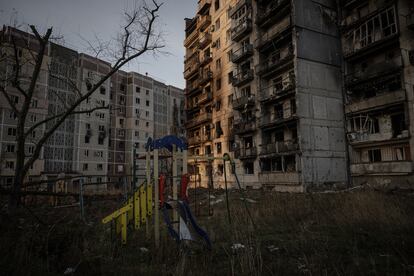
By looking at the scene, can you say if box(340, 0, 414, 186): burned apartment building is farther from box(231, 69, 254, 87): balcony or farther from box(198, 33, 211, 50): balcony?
box(198, 33, 211, 50): balcony

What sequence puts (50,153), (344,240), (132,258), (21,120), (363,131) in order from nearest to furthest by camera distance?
(132,258) → (344,240) → (21,120) → (363,131) → (50,153)

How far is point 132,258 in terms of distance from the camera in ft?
18.5

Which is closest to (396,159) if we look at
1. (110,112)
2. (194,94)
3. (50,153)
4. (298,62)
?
(298,62)

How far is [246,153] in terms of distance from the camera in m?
30.1

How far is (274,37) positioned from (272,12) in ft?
9.22

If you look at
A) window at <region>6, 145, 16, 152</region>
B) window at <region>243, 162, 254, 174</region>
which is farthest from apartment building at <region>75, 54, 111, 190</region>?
window at <region>243, 162, 254, 174</region>

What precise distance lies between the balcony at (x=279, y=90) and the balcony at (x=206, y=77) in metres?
11.1

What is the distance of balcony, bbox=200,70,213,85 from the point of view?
38.5 m

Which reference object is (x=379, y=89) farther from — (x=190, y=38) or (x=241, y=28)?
(x=190, y=38)

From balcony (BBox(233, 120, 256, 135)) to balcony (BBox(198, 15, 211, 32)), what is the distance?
57.9 feet

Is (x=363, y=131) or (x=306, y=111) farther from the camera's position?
(x=306, y=111)

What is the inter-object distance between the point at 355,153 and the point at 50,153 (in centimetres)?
4098

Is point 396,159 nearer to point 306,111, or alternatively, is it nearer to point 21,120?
point 306,111

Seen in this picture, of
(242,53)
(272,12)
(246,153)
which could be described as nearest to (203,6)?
(242,53)
